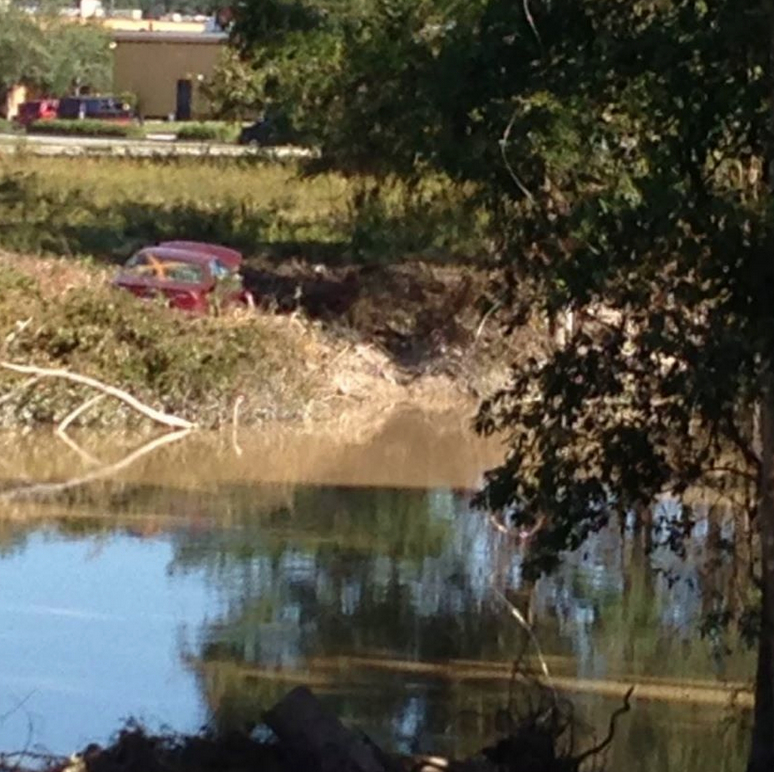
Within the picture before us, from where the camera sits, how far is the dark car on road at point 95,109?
71.7m

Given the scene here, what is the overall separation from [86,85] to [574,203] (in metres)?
70.4

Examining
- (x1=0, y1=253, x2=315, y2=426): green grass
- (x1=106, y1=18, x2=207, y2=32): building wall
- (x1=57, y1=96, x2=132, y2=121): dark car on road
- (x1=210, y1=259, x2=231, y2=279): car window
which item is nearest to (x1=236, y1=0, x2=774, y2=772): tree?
(x1=0, y1=253, x2=315, y2=426): green grass

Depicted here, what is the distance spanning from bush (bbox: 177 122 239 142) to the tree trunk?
48715mm

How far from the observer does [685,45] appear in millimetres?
11234

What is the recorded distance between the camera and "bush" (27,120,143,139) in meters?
64.1

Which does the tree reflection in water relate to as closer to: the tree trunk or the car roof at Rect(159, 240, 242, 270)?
the tree trunk

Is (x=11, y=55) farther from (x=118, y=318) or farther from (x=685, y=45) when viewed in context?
(x=685, y=45)

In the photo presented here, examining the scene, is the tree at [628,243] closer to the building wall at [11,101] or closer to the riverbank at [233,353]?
the riverbank at [233,353]

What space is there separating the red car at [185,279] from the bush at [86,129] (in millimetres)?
33107

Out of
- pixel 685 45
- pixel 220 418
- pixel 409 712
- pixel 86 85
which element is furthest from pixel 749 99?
pixel 86 85

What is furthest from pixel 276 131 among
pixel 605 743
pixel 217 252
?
pixel 605 743

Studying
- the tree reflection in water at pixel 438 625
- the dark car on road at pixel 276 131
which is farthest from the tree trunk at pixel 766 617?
the dark car on road at pixel 276 131

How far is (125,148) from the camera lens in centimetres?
5216

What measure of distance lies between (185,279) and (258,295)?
8.80 ft
